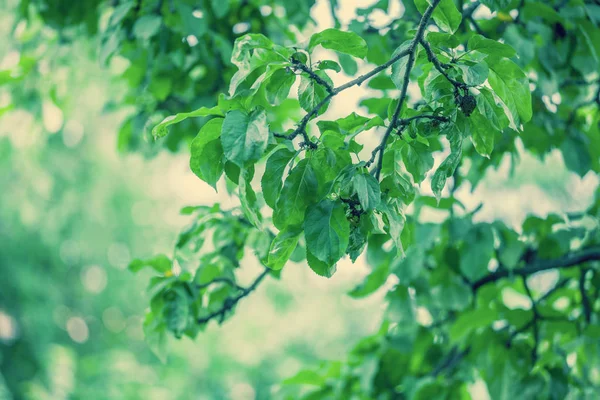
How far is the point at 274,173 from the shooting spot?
873 millimetres

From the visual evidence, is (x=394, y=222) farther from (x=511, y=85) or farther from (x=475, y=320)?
(x=475, y=320)

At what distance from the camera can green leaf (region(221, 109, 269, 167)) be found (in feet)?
2.61

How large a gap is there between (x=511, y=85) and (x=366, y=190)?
0.29 meters

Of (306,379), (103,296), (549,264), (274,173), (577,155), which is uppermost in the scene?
(274,173)

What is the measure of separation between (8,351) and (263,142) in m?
7.02

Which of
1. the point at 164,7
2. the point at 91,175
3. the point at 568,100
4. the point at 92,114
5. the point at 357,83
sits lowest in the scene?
the point at 91,175

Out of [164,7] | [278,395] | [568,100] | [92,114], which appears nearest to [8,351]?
[92,114]

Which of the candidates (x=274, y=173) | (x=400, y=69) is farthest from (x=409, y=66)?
(x=274, y=173)

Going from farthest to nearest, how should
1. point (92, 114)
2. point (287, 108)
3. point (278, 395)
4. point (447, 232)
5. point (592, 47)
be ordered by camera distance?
point (92, 114) < point (278, 395) < point (287, 108) < point (447, 232) < point (592, 47)

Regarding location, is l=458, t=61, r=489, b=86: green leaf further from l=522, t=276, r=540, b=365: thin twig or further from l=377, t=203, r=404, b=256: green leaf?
l=522, t=276, r=540, b=365: thin twig

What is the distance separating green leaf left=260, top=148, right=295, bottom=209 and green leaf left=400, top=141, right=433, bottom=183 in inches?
6.9

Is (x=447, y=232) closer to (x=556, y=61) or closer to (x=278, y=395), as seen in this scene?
(x=556, y=61)

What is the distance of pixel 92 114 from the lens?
5.61 m

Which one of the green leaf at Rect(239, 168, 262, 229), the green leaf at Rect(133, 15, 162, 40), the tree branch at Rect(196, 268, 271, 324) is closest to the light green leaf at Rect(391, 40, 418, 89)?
the green leaf at Rect(239, 168, 262, 229)
